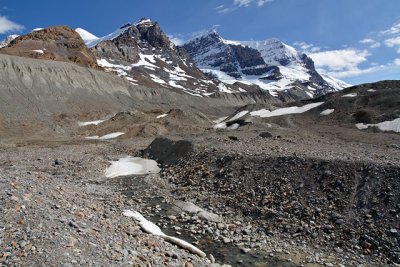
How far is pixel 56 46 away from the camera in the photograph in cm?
15962

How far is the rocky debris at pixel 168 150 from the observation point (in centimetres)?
3062

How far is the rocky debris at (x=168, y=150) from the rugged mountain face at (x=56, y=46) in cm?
11622

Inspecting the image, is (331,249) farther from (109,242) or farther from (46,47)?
(46,47)

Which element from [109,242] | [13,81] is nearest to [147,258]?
[109,242]

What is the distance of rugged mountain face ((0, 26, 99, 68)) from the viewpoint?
479ft

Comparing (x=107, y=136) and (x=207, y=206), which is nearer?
(x=207, y=206)

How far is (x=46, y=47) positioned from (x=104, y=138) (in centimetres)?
11231

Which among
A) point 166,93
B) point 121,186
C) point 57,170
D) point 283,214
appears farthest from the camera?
point 166,93

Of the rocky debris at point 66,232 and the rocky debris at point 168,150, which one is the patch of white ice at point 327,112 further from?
the rocky debris at point 66,232

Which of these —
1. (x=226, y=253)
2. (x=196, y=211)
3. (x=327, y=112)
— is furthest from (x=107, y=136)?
(x=226, y=253)

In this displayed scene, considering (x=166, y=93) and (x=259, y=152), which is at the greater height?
(x=166, y=93)

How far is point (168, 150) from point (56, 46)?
144038 millimetres

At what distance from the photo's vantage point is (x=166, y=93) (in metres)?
142

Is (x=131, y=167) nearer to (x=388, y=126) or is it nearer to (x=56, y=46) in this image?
(x=388, y=126)
